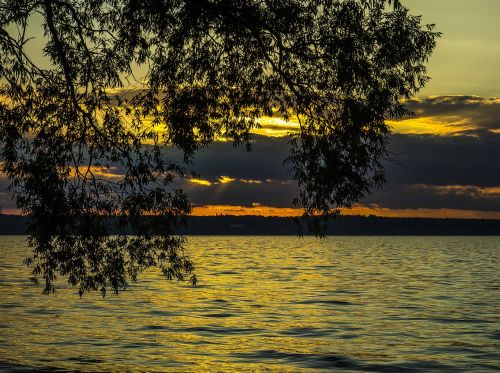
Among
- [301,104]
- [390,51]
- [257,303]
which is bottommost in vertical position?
[257,303]

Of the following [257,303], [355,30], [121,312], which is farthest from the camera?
[257,303]

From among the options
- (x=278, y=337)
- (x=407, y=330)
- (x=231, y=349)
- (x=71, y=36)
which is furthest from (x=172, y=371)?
(x=407, y=330)

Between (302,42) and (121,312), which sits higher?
(302,42)

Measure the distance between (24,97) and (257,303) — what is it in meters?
23.6

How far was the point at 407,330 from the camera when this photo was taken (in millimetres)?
30891

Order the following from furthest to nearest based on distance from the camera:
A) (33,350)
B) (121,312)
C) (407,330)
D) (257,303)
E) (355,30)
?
(257,303), (121,312), (407,330), (33,350), (355,30)

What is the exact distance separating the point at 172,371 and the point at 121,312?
46.8 feet

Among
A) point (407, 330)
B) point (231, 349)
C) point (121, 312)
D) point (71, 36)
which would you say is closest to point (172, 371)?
point (231, 349)

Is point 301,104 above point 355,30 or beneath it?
beneath

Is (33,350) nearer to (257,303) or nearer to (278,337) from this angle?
(278,337)

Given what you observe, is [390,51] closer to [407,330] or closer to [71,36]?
[71,36]

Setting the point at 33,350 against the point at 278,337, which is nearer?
the point at 33,350

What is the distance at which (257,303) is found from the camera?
4125cm

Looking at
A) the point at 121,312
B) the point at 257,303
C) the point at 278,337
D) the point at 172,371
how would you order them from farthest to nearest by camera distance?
the point at 257,303
the point at 121,312
the point at 278,337
the point at 172,371
